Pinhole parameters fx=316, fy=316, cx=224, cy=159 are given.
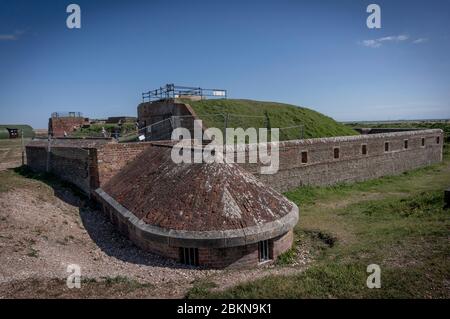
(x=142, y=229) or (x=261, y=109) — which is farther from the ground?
(x=261, y=109)

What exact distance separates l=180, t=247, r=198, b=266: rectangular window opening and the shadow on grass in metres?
0.15

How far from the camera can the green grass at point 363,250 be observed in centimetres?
590

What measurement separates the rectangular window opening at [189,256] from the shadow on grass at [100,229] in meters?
0.15

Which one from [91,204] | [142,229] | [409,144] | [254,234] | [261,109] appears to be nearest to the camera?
[254,234]

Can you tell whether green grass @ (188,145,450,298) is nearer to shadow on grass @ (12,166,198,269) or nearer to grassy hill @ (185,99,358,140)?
shadow on grass @ (12,166,198,269)

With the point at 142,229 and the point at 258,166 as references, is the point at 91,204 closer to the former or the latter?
the point at 142,229

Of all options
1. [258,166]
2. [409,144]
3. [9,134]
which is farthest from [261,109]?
[9,134]

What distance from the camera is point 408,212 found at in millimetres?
12031

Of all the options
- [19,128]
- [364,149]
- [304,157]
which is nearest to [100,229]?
[304,157]

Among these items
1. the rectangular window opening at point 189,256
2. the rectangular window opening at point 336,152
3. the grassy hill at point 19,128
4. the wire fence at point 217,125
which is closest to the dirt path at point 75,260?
the rectangular window opening at point 189,256

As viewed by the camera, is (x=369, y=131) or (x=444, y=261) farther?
(x=369, y=131)

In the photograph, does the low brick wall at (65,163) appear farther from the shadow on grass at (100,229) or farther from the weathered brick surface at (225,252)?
the weathered brick surface at (225,252)

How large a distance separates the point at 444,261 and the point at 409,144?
20770mm

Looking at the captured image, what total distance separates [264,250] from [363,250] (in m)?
2.62
